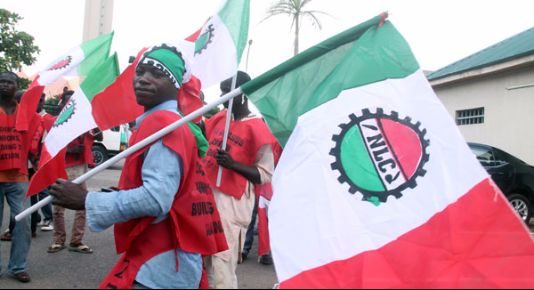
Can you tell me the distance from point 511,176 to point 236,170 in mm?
7448

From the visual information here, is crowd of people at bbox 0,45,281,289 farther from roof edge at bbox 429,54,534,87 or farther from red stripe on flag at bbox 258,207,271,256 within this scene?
roof edge at bbox 429,54,534,87

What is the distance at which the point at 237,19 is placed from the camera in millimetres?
3494

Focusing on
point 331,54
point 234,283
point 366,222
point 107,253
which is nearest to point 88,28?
point 107,253

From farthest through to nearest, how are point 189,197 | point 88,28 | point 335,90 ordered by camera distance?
point 88,28, point 335,90, point 189,197

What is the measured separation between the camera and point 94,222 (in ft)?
6.69

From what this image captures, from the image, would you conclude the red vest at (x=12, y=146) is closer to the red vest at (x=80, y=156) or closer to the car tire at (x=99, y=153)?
the red vest at (x=80, y=156)

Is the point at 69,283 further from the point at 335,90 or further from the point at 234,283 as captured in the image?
the point at 335,90

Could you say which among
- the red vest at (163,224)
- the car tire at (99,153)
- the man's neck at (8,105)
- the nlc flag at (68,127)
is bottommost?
the red vest at (163,224)

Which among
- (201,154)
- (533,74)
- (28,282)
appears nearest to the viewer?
(201,154)

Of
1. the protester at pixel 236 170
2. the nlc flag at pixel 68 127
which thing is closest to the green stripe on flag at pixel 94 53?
the nlc flag at pixel 68 127

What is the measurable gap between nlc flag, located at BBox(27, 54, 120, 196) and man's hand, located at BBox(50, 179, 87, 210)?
78 centimetres

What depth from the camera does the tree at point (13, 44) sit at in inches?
688

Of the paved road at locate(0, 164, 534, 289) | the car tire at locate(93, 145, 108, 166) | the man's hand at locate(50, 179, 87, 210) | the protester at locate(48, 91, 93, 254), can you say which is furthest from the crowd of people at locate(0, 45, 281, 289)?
the car tire at locate(93, 145, 108, 166)

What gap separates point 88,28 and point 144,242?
605 centimetres
